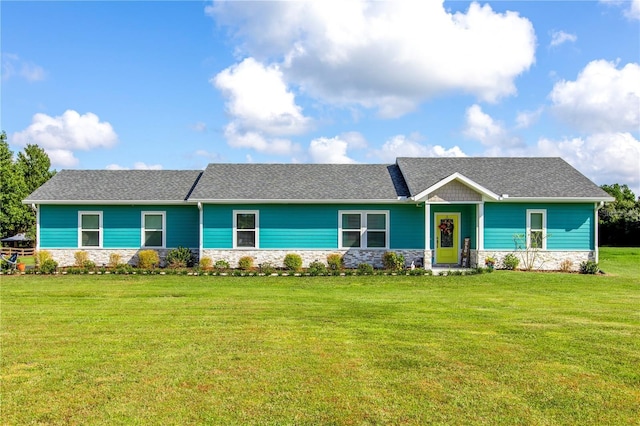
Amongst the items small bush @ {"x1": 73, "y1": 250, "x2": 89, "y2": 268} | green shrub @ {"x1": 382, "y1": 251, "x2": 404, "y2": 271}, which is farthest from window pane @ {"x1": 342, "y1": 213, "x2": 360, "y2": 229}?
small bush @ {"x1": 73, "y1": 250, "x2": 89, "y2": 268}

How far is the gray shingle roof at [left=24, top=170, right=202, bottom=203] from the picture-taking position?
67.2ft

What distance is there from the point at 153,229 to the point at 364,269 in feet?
30.1

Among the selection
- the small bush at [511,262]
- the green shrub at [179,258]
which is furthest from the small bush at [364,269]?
the green shrub at [179,258]

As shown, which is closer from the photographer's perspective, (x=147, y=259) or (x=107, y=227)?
(x=147, y=259)

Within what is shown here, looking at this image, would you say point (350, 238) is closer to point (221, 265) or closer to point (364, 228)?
point (364, 228)

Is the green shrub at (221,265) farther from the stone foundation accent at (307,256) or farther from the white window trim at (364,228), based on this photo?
the white window trim at (364,228)

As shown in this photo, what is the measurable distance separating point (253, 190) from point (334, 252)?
4.26 metres

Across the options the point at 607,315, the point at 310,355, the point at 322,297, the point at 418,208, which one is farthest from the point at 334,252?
the point at 310,355

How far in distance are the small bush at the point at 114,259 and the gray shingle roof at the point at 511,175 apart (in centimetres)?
1238

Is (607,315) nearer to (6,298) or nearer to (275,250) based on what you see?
(275,250)

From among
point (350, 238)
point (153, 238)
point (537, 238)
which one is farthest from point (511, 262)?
point (153, 238)

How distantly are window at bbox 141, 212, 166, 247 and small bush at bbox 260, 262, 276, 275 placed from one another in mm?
4489

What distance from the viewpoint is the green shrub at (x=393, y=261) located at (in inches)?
752

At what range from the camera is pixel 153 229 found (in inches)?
818
